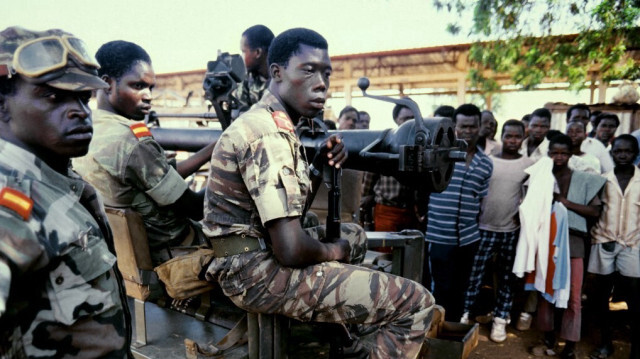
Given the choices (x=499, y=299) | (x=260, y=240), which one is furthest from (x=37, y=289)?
(x=499, y=299)

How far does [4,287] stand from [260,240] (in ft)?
3.34

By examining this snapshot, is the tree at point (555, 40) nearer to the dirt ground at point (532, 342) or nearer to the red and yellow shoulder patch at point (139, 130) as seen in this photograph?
the dirt ground at point (532, 342)

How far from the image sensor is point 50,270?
1029 millimetres

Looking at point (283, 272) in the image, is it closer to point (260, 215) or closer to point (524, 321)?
point (260, 215)

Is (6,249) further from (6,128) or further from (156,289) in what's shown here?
(156,289)

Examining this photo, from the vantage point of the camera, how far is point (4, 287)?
847 millimetres

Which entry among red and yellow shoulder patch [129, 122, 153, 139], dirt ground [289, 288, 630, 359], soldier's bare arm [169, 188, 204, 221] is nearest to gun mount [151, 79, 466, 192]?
soldier's bare arm [169, 188, 204, 221]

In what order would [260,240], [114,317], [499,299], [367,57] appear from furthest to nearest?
[367,57] → [499,299] → [260,240] → [114,317]

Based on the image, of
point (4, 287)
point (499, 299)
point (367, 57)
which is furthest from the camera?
point (367, 57)

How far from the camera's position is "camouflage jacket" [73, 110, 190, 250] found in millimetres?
2143

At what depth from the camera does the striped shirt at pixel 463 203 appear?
353cm

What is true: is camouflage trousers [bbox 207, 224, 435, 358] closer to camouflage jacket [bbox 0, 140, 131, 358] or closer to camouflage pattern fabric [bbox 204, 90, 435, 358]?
camouflage pattern fabric [bbox 204, 90, 435, 358]

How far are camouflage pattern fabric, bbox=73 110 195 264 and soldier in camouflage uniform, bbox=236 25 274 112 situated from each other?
1.69m

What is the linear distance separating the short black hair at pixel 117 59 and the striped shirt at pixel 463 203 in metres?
2.59
